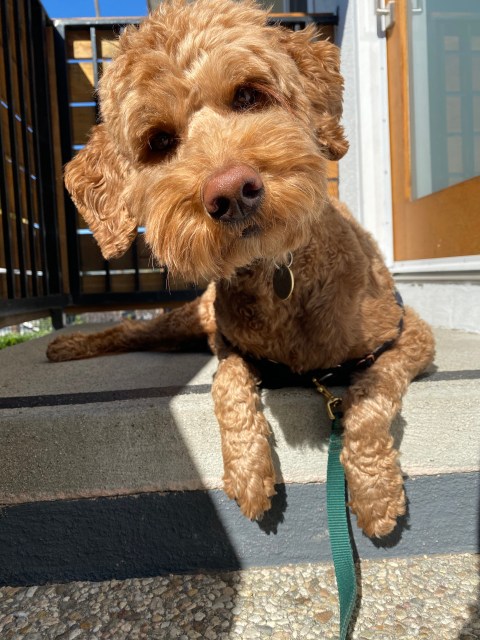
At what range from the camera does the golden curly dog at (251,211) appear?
125 centimetres

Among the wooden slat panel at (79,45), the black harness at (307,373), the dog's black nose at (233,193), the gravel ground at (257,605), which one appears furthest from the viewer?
the wooden slat panel at (79,45)

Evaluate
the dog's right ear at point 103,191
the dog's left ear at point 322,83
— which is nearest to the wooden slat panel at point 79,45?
the dog's right ear at point 103,191

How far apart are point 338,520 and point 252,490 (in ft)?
0.83

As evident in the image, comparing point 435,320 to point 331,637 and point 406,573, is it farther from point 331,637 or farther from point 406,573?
point 331,637

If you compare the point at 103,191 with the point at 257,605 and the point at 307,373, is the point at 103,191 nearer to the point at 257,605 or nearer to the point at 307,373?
the point at 307,373

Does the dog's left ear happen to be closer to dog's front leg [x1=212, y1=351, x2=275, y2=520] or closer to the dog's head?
the dog's head

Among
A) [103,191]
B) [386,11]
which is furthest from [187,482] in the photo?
[386,11]

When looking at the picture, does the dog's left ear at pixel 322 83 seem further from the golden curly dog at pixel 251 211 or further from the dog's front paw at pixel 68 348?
the dog's front paw at pixel 68 348

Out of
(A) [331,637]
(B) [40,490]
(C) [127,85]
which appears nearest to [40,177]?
(C) [127,85]

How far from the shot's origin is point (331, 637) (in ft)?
4.02

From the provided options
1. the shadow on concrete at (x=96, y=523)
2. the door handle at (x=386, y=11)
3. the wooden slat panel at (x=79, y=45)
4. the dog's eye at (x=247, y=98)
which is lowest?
the shadow on concrete at (x=96, y=523)

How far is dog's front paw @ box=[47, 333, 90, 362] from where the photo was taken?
2.63m

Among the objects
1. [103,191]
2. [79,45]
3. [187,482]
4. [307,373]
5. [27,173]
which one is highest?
[79,45]

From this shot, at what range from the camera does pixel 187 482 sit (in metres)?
1.52
